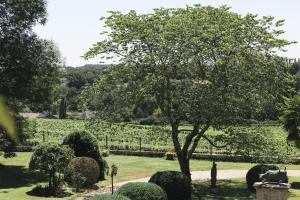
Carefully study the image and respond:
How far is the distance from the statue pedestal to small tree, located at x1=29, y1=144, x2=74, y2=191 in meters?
13.0

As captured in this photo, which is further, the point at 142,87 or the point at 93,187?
the point at 93,187

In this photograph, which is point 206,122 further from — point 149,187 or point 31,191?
point 31,191

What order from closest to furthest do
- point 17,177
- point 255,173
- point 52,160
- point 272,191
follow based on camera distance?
point 272,191
point 52,160
point 255,173
point 17,177

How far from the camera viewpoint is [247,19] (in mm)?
26844

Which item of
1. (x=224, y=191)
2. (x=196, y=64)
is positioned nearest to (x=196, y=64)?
(x=196, y=64)

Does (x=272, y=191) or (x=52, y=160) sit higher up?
(x=52, y=160)

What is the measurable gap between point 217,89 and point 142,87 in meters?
3.96

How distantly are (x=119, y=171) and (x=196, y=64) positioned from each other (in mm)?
12525

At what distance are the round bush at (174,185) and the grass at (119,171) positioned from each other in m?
4.70

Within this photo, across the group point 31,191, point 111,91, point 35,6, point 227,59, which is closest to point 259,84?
point 227,59

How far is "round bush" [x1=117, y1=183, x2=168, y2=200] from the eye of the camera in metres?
20.4

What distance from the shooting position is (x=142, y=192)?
67.2 feet

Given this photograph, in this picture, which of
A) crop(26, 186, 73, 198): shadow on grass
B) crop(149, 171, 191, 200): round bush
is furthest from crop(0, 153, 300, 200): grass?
crop(149, 171, 191, 200): round bush

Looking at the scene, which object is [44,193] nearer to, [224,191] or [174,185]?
[174,185]
